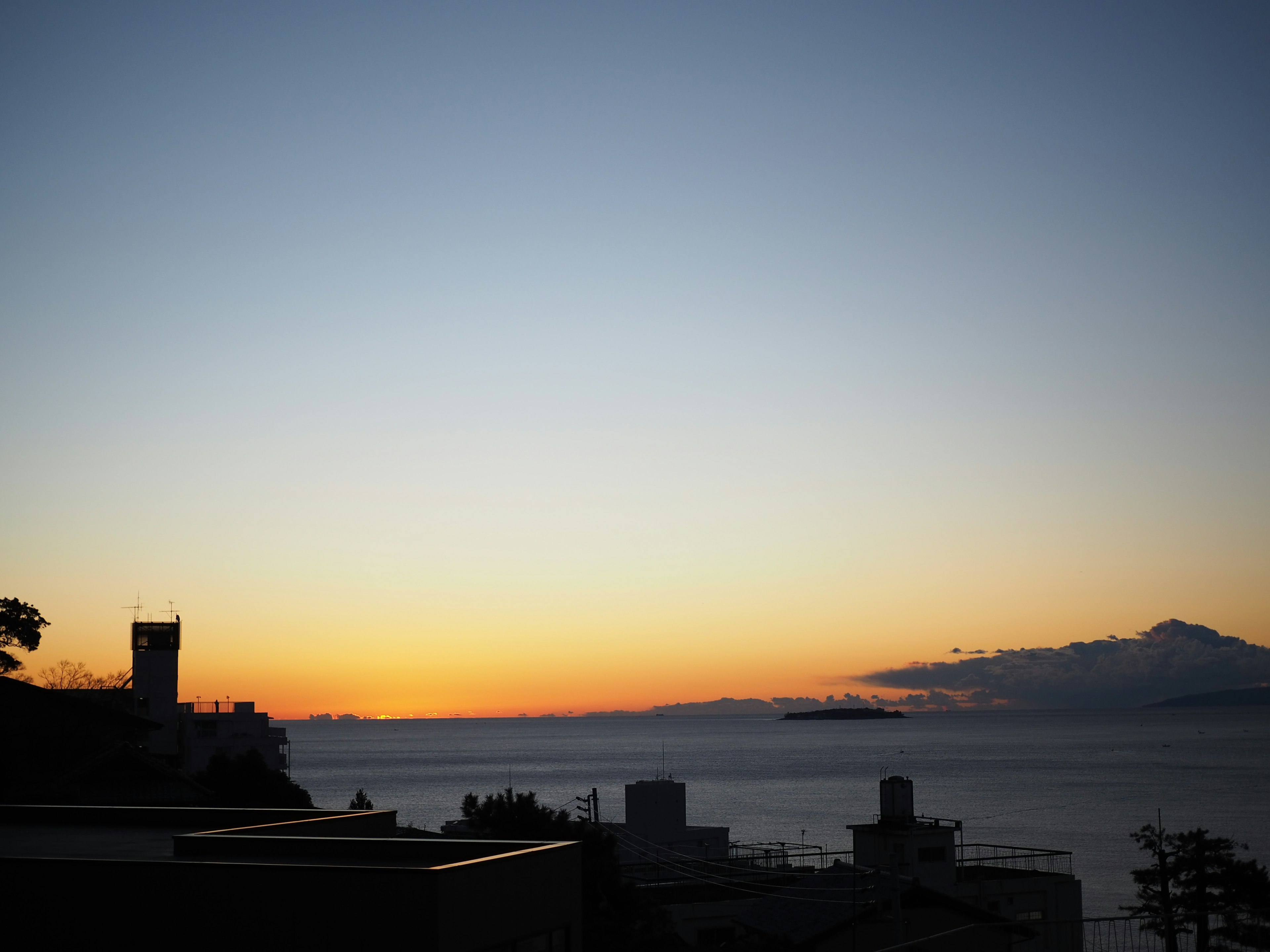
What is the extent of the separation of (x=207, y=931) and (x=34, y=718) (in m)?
32.4

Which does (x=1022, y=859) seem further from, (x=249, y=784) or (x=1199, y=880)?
(x=249, y=784)

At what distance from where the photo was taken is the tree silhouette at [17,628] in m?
46.5

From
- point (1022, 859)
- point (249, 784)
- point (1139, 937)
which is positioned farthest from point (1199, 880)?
point (249, 784)

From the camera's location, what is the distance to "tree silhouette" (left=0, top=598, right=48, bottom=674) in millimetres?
46500

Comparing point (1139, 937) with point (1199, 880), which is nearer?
point (1199, 880)

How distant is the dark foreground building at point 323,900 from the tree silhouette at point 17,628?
126ft

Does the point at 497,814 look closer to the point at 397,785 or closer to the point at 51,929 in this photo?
the point at 51,929

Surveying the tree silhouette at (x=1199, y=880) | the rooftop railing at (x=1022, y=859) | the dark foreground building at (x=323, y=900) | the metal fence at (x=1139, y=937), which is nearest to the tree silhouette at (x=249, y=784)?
the dark foreground building at (x=323, y=900)

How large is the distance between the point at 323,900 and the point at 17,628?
42081mm

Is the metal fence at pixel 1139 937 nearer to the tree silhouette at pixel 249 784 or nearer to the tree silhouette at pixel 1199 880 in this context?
the tree silhouette at pixel 1199 880

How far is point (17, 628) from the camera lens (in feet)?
154

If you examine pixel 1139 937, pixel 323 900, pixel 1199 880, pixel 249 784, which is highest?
pixel 323 900

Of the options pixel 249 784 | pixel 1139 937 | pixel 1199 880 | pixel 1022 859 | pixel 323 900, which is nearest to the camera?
pixel 323 900

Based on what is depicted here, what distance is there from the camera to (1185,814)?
11862 cm
